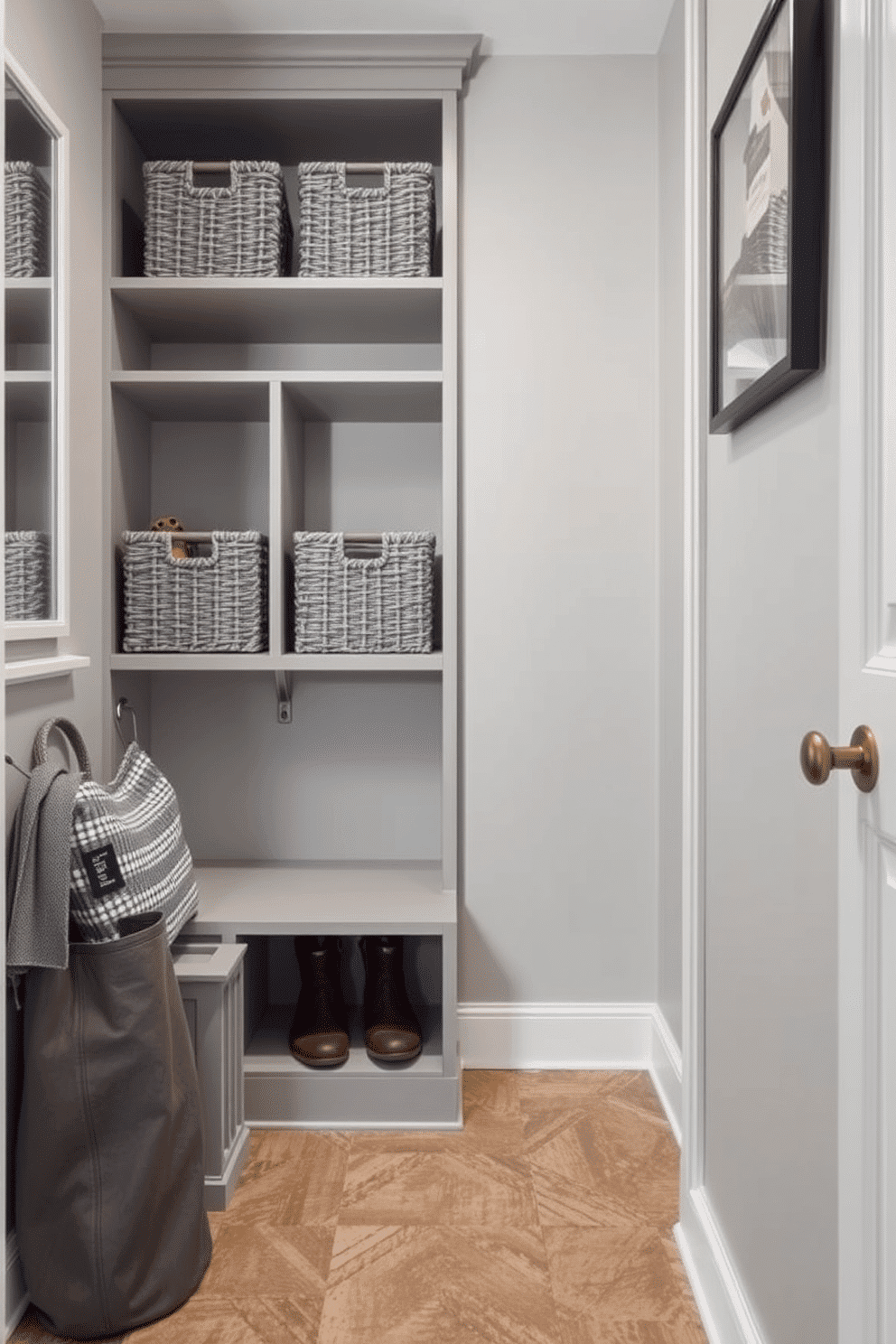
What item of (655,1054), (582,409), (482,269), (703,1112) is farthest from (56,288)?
(655,1054)

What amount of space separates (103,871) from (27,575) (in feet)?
1.69

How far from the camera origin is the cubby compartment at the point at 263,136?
92.7 inches

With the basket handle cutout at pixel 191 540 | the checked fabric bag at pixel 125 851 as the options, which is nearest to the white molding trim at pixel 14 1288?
the checked fabric bag at pixel 125 851

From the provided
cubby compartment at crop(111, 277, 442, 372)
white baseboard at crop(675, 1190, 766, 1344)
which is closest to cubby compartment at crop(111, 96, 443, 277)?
cubby compartment at crop(111, 277, 442, 372)

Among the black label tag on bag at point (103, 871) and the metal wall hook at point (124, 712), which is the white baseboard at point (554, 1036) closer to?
the metal wall hook at point (124, 712)

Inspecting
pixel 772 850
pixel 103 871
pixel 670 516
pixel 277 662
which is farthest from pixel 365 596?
pixel 772 850

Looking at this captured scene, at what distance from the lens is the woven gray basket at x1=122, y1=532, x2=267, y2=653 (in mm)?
2328

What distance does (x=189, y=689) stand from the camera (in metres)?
2.64

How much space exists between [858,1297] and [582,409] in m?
1.99

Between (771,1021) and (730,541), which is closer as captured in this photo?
(771,1021)

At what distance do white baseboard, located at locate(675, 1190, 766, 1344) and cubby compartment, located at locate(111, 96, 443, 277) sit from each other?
2.16 metres

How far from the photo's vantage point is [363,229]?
7.64ft

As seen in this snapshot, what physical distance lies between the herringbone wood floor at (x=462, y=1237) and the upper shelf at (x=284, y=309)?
5.90ft

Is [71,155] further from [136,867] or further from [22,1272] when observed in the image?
[22,1272]
